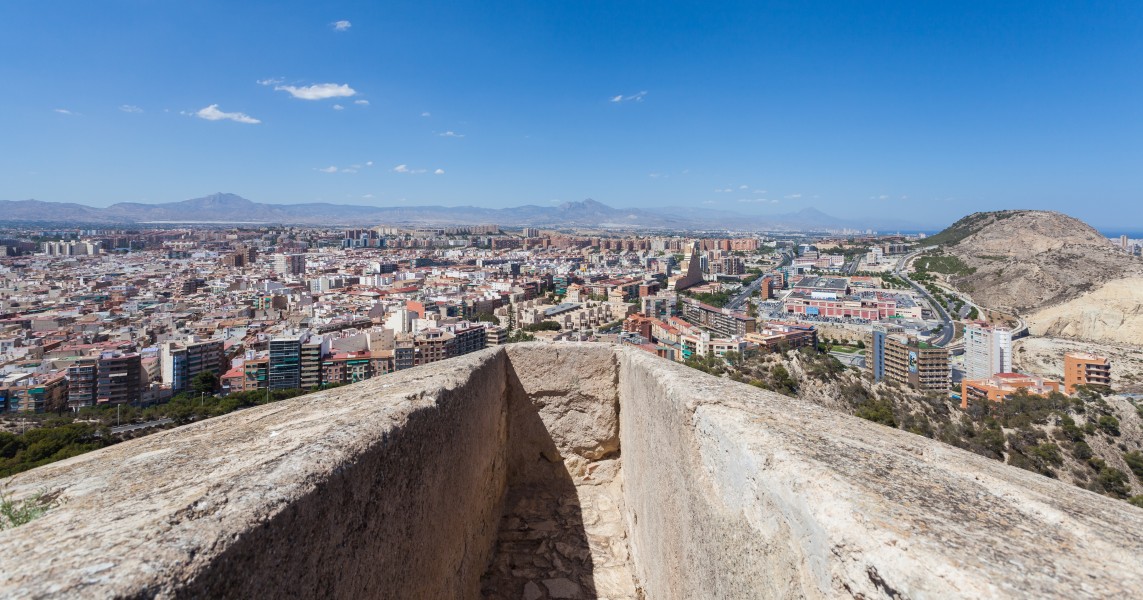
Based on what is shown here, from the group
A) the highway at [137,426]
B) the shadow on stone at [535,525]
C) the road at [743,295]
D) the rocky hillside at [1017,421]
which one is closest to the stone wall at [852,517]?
the shadow on stone at [535,525]

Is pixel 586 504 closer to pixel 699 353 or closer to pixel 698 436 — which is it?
pixel 698 436

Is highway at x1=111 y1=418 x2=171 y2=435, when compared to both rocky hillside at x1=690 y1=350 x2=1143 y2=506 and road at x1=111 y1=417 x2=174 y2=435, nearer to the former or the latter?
road at x1=111 y1=417 x2=174 y2=435

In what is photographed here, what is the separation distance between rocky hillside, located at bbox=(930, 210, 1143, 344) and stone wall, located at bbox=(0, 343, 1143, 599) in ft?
137

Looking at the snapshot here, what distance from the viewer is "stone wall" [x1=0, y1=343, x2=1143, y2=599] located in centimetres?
75

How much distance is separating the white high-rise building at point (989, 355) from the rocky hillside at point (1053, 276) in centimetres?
1091

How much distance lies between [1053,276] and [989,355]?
77.7ft

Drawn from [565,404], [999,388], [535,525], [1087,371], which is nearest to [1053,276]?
[1087,371]

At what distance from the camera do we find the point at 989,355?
26.2 metres

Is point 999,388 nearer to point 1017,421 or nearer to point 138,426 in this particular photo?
point 1017,421

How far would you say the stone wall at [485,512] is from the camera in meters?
0.75

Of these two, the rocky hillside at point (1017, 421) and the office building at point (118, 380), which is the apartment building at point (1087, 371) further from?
the office building at point (118, 380)

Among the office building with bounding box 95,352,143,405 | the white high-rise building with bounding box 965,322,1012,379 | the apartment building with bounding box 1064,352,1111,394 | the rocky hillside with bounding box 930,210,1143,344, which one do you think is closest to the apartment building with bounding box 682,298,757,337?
the white high-rise building with bounding box 965,322,1012,379

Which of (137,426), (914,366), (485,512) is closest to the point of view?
(485,512)

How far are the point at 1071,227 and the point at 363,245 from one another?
9621 cm
